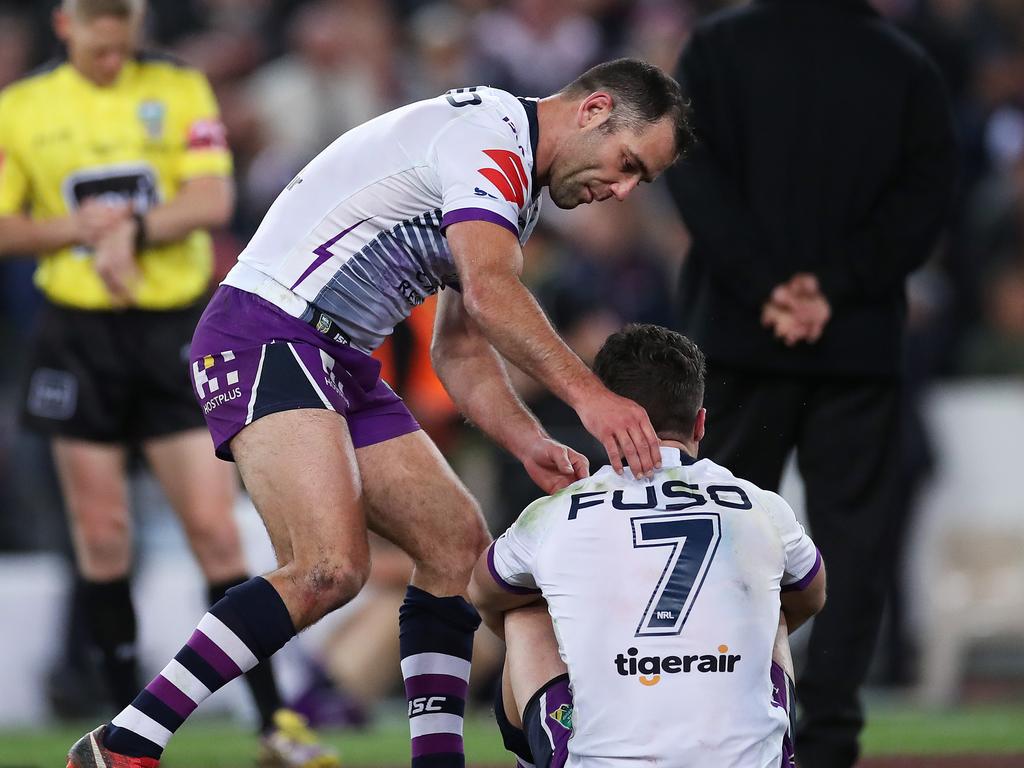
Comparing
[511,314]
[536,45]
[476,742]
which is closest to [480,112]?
[511,314]

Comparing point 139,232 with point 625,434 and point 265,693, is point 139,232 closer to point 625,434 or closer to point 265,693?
point 265,693

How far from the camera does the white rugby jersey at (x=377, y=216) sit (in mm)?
4449

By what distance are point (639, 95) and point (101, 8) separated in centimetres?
280

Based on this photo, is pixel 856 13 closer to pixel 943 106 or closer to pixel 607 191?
pixel 943 106

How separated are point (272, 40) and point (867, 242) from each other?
24.9 feet

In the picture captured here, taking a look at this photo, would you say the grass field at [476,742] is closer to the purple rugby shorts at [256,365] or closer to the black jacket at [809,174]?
the black jacket at [809,174]

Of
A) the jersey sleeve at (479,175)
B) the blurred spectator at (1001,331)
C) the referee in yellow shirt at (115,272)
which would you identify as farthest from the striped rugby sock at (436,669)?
the blurred spectator at (1001,331)

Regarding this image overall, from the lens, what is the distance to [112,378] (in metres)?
6.45

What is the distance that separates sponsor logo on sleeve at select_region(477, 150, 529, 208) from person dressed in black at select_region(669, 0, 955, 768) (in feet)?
4.39

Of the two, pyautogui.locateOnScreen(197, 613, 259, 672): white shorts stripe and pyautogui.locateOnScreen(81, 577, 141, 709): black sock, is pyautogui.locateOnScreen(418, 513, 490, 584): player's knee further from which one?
pyautogui.locateOnScreen(81, 577, 141, 709): black sock

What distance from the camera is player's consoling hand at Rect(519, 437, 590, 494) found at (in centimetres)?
448

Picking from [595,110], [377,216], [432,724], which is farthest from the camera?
[432,724]

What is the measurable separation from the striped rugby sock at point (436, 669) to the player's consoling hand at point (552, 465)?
0.55m

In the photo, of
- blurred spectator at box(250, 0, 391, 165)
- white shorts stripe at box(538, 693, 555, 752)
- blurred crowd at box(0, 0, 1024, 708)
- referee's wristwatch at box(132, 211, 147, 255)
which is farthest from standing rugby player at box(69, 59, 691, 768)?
blurred spectator at box(250, 0, 391, 165)
